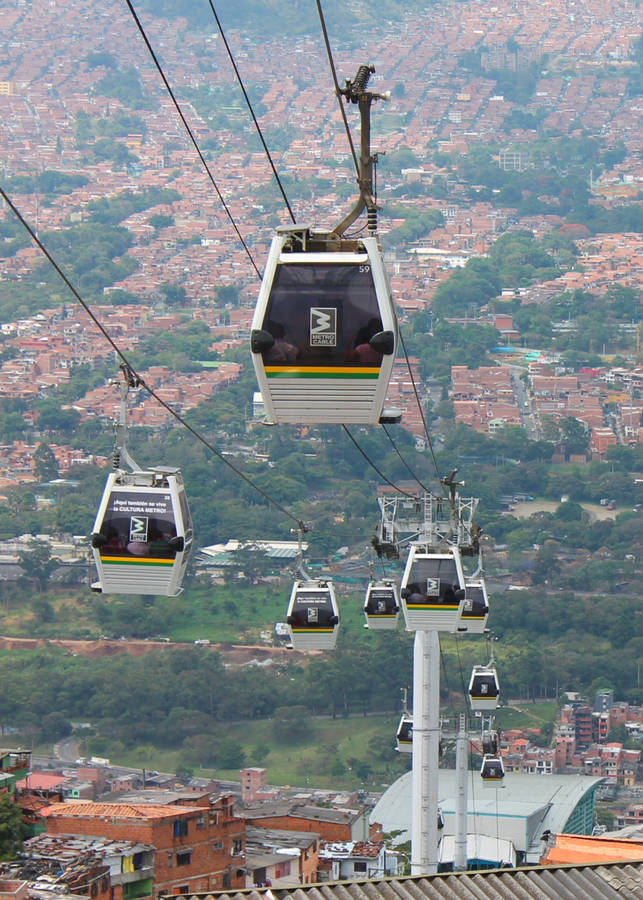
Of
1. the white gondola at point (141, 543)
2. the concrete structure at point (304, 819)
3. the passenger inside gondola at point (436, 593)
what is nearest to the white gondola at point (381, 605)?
the passenger inside gondola at point (436, 593)

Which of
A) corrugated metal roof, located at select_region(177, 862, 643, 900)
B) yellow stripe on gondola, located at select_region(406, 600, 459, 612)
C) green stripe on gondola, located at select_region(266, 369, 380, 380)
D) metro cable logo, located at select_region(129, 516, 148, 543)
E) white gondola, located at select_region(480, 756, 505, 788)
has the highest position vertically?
yellow stripe on gondola, located at select_region(406, 600, 459, 612)

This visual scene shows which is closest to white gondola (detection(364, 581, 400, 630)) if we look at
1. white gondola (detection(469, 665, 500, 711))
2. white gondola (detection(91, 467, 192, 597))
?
white gondola (detection(469, 665, 500, 711))

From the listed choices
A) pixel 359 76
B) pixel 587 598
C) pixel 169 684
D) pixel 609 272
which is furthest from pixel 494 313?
pixel 359 76

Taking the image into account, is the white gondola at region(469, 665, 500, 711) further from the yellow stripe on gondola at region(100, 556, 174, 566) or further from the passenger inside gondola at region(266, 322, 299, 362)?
the passenger inside gondola at region(266, 322, 299, 362)

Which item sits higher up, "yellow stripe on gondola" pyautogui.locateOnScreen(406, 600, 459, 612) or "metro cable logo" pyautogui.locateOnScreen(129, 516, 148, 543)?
"yellow stripe on gondola" pyautogui.locateOnScreen(406, 600, 459, 612)

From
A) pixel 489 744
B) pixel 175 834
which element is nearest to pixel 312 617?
pixel 489 744

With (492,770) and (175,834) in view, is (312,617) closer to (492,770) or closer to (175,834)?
(492,770)

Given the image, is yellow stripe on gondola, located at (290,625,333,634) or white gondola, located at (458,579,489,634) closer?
yellow stripe on gondola, located at (290,625,333,634)
